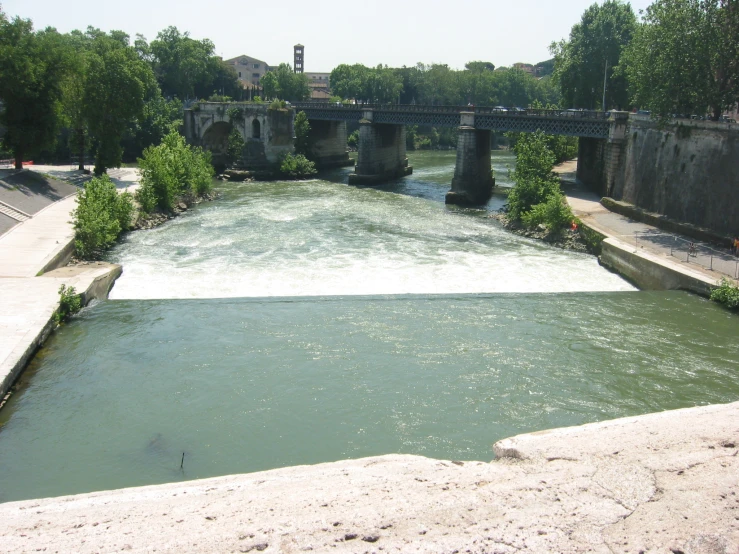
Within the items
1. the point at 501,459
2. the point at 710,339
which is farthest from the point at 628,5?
the point at 501,459

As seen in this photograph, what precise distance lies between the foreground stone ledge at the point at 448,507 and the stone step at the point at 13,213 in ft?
92.6

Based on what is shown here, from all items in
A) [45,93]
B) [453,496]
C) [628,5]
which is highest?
[628,5]

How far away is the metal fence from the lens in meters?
26.5

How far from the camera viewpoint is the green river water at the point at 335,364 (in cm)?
1403

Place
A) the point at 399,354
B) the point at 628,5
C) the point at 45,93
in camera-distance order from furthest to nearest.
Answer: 1. the point at 628,5
2. the point at 45,93
3. the point at 399,354

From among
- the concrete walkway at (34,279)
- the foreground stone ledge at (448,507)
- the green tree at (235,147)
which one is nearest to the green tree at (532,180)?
the concrete walkway at (34,279)

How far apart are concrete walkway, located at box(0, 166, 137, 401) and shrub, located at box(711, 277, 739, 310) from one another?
2137 centimetres

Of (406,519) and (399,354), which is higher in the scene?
(406,519)

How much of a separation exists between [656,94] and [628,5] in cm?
3549

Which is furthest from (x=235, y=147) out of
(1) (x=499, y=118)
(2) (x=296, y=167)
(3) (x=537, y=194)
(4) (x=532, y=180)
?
(3) (x=537, y=194)

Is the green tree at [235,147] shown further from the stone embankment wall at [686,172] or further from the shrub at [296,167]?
the stone embankment wall at [686,172]

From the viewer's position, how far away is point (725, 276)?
25.1 m

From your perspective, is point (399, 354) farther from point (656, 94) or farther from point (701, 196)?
point (656, 94)

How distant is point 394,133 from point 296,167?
969cm
